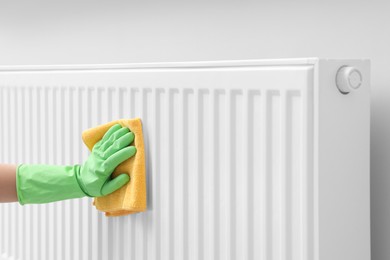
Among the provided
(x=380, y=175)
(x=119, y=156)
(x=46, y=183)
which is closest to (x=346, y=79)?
(x=380, y=175)

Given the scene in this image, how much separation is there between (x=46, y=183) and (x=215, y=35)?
407 millimetres

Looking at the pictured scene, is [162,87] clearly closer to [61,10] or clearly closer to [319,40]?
[319,40]

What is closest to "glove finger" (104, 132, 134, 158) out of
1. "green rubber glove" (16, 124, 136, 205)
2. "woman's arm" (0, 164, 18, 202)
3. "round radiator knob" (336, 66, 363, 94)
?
"green rubber glove" (16, 124, 136, 205)

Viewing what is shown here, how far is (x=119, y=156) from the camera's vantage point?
119cm

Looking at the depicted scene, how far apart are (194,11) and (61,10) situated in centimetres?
45

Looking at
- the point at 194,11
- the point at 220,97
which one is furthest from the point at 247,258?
the point at 194,11

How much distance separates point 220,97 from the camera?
1076 mm

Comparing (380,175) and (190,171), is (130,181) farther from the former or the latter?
(380,175)

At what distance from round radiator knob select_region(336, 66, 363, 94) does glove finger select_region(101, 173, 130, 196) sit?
43 centimetres

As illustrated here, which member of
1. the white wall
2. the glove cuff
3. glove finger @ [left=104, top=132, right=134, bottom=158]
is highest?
the white wall

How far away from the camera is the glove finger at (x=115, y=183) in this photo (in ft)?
3.94

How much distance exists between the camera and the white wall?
3.50 ft

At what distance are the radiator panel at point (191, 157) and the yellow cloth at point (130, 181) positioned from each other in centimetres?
2

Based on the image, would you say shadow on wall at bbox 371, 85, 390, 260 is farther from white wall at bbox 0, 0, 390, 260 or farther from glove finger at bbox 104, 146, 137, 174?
glove finger at bbox 104, 146, 137, 174
